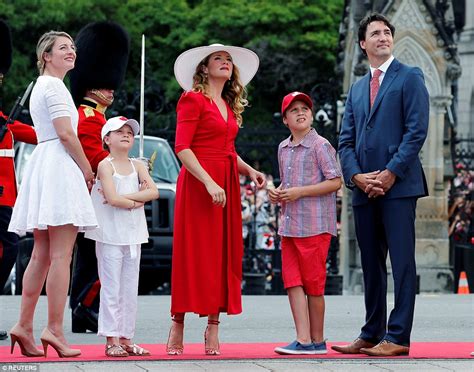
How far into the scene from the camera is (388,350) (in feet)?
32.0

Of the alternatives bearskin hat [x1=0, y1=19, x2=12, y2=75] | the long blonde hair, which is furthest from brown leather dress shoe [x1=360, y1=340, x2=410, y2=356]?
bearskin hat [x1=0, y1=19, x2=12, y2=75]

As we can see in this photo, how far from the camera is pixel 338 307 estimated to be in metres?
15.1

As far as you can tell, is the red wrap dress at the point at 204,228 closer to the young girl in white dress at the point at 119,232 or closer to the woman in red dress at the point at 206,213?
the woman in red dress at the point at 206,213

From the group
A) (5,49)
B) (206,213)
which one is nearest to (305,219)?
(206,213)

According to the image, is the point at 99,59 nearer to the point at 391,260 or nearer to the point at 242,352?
the point at 242,352

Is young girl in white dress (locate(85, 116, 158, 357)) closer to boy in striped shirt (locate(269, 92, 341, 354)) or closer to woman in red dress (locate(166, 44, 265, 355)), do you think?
woman in red dress (locate(166, 44, 265, 355))

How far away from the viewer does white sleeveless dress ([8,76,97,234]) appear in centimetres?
969

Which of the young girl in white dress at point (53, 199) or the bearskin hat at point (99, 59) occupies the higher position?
the bearskin hat at point (99, 59)

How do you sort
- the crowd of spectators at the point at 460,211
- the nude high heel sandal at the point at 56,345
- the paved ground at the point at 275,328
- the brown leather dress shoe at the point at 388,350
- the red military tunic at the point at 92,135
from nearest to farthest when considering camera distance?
1. the paved ground at the point at 275,328
2. the nude high heel sandal at the point at 56,345
3. the brown leather dress shoe at the point at 388,350
4. the red military tunic at the point at 92,135
5. the crowd of spectators at the point at 460,211

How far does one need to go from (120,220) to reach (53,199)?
1.97ft

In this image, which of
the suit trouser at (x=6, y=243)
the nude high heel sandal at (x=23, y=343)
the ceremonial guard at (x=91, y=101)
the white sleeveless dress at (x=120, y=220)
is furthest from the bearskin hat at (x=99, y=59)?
the nude high heel sandal at (x=23, y=343)

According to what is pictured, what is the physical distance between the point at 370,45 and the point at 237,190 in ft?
4.33

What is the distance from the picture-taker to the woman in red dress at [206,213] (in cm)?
983

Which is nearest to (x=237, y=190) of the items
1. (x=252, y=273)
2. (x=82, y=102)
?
(x=82, y=102)
